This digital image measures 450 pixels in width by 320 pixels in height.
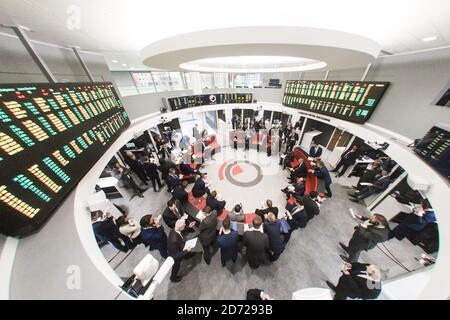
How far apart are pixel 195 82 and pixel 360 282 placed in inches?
426

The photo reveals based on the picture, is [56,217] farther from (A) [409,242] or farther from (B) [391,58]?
(B) [391,58]

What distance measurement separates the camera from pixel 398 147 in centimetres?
377

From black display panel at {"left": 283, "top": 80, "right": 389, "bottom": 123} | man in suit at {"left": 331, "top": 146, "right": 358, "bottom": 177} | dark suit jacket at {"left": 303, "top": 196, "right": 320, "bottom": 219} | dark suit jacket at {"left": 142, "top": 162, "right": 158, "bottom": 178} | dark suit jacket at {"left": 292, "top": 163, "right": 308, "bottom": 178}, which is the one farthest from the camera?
man in suit at {"left": 331, "top": 146, "right": 358, "bottom": 177}

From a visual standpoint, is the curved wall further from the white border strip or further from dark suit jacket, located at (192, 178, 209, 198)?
Answer: dark suit jacket, located at (192, 178, 209, 198)

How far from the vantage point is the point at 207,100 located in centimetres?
899

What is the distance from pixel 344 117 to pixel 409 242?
442 cm

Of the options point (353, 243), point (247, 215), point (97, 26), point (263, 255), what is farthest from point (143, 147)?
point (353, 243)

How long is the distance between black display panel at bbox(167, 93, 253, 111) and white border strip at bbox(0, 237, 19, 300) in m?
7.43

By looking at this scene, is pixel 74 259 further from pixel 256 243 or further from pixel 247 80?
pixel 247 80

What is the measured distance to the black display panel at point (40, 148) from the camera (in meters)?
1.51

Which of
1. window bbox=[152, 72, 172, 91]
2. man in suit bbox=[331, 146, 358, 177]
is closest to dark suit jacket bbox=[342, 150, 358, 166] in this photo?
man in suit bbox=[331, 146, 358, 177]

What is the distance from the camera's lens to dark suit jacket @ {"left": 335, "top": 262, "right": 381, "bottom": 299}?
2217mm

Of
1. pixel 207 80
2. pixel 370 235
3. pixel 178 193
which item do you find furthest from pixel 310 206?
pixel 207 80

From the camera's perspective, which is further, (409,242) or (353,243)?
(409,242)
